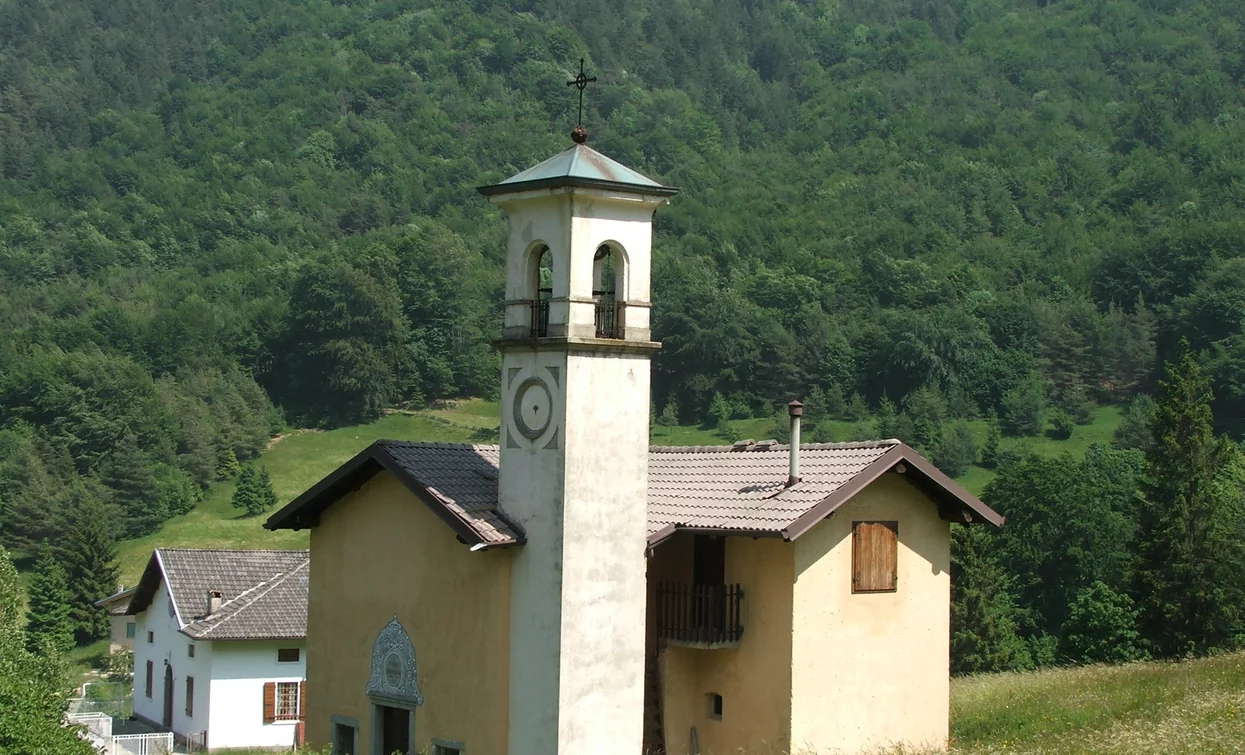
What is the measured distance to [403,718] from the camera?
2852 cm

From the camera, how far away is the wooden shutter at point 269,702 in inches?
1825

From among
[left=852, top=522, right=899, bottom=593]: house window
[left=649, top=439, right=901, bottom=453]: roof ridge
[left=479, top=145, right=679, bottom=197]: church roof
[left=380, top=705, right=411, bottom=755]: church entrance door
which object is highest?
[left=479, top=145, right=679, bottom=197]: church roof

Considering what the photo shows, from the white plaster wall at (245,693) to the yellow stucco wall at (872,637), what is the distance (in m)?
→ 22.0

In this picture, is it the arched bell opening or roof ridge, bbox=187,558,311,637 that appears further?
roof ridge, bbox=187,558,311,637

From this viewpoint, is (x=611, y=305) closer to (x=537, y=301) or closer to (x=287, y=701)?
(x=537, y=301)

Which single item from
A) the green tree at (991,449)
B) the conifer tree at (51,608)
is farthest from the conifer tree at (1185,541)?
the green tree at (991,449)

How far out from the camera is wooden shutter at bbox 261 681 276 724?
152ft

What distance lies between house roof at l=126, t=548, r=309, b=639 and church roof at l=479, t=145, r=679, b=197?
877 inches

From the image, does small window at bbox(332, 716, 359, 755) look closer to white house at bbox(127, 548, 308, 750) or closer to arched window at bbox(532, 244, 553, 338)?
arched window at bbox(532, 244, 553, 338)

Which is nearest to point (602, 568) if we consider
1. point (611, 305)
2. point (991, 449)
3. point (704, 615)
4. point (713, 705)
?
point (704, 615)

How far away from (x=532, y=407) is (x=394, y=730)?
610 centimetres

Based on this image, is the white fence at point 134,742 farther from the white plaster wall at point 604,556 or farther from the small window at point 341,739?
the white plaster wall at point 604,556

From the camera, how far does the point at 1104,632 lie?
49219mm

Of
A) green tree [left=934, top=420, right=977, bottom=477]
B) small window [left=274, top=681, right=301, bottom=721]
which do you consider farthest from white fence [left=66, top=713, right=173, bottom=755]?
green tree [left=934, top=420, right=977, bottom=477]
